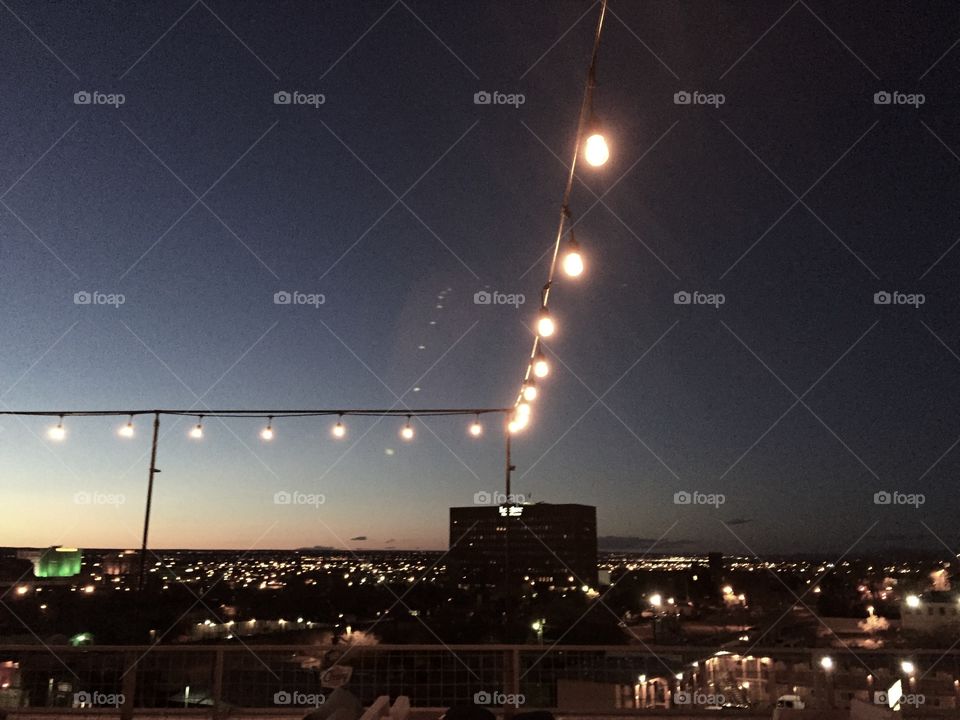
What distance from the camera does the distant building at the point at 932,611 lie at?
96.3 ft

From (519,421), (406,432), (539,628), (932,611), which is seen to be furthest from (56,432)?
(932,611)

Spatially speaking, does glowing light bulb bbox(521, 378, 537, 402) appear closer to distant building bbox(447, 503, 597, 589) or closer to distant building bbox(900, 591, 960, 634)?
distant building bbox(447, 503, 597, 589)

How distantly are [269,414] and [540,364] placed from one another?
4.35 meters

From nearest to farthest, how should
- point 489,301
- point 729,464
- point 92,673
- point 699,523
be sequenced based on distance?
point 92,673 → point 489,301 → point 729,464 → point 699,523

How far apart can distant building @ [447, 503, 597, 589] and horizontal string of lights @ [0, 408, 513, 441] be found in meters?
1.25

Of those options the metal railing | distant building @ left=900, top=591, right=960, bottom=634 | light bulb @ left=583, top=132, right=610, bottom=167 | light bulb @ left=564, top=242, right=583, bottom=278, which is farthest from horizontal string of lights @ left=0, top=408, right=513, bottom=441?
distant building @ left=900, top=591, right=960, bottom=634

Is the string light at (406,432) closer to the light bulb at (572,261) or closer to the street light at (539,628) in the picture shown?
the light bulb at (572,261)

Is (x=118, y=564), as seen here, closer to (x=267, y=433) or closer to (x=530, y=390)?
(x=267, y=433)

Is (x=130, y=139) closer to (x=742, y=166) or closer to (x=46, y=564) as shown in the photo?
(x=742, y=166)

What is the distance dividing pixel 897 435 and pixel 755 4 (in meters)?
13.6

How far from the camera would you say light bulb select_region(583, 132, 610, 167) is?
10.0 feet

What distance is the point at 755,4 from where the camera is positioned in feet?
19.5

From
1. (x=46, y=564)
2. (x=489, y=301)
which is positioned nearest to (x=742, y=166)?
(x=489, y=301)

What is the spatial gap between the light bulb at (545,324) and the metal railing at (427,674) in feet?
8.57
